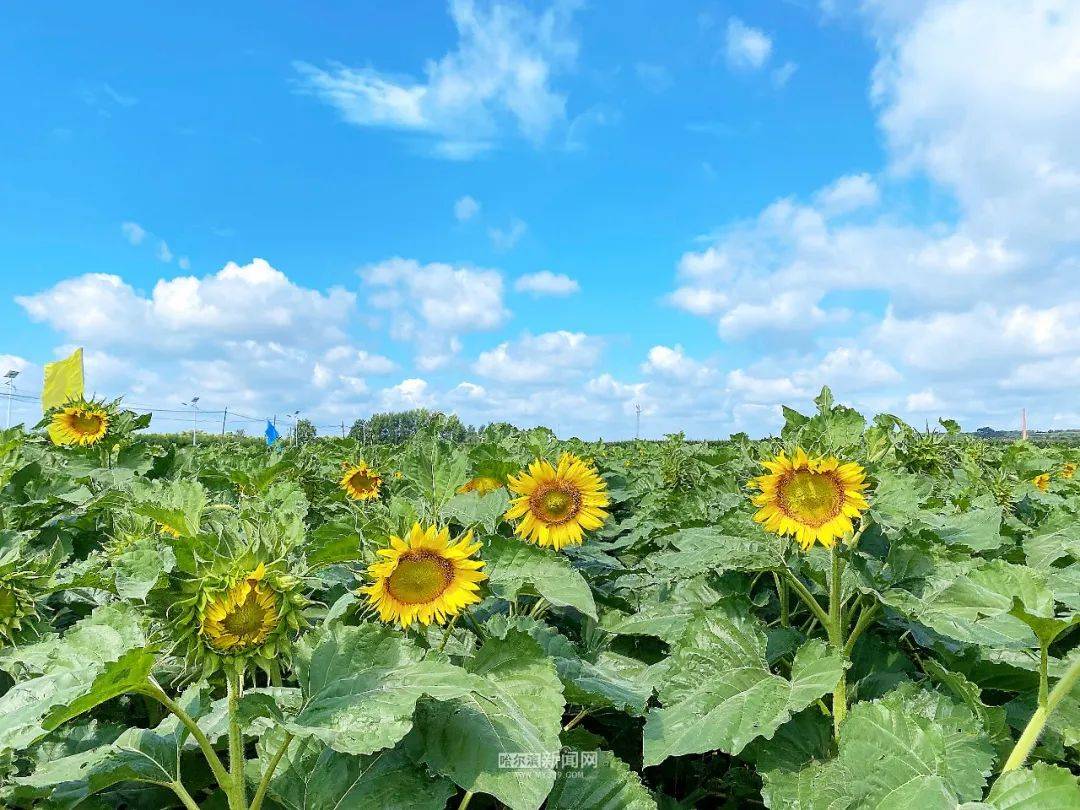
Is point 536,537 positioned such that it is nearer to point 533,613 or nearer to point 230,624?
point 533,613

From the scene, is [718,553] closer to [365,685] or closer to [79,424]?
[365,685]

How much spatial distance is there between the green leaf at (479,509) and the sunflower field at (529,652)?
0.05 ft

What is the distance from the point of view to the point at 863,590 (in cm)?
230

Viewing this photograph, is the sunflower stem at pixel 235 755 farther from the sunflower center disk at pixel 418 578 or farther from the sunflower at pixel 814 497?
the sunflower at pixel 814 497

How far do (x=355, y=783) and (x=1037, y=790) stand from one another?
1392 millimetres

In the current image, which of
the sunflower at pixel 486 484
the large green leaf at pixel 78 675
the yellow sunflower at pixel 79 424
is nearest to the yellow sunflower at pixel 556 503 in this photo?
the sunflower at pixel 486 484

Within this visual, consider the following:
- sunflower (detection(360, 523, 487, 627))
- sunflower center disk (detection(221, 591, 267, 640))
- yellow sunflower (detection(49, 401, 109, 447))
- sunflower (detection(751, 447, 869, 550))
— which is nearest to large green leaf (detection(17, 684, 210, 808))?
sunflower center disk (detection(221, 591, 267, 640))

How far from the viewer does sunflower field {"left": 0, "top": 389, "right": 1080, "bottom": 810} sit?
1.56 m

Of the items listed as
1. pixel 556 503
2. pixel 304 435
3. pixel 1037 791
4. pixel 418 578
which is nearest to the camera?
pixel 1037 791

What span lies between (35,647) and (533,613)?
1398mm

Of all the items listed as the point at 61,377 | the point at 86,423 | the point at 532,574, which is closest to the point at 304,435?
the point at 61,377

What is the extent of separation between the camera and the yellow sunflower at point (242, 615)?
1.51 meters

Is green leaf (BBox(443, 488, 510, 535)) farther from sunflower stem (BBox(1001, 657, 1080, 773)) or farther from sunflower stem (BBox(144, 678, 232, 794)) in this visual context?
sunflower stem (BBox(1001, 657, 1080, 773))

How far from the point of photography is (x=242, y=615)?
1.54 m
